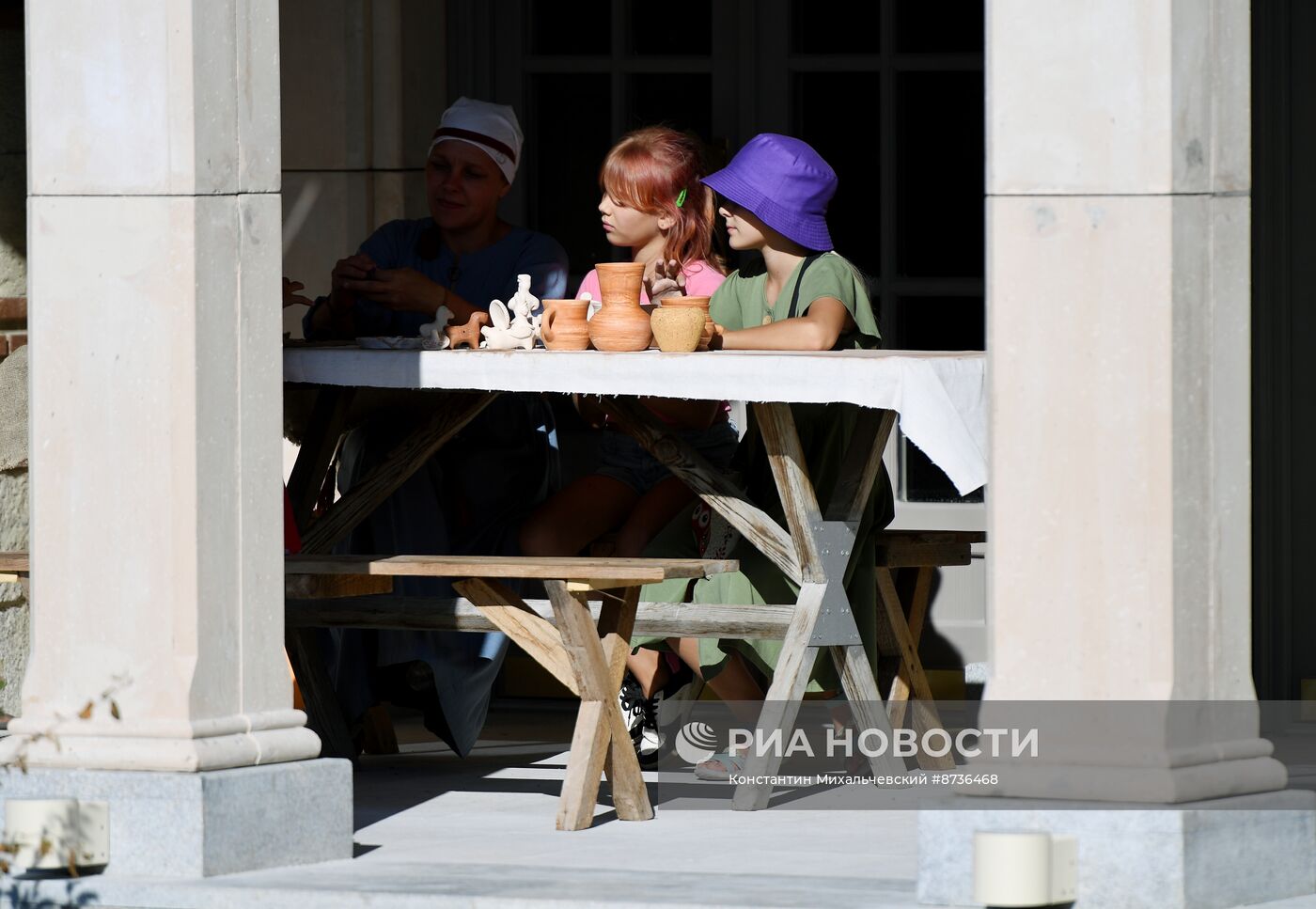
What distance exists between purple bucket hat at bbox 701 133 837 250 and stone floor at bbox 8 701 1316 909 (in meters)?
1.42

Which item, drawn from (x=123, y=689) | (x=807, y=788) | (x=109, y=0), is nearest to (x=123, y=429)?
(x=123, y=689)

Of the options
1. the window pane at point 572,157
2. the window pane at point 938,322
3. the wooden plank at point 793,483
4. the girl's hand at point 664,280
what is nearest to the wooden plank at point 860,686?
the wooden plank at point 793,483

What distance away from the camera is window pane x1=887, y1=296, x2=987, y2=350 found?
782 centimetres

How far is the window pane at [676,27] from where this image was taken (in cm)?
794

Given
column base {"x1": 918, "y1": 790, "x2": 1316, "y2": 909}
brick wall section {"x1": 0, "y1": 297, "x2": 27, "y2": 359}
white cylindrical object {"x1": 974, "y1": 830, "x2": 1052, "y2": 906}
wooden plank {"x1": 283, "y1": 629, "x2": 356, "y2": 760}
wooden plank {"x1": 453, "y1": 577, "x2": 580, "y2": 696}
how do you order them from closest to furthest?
1. white cylindrical object {"x1": 974, "y1": 830, "x2": 1052, "y2": 906}
2. column base {"x1": 918, "y1": 790, "x2": 1316, "y2": 909}
3. wooden plank {"x1": 453, "y1": 577, "x2": 580, "y2": 696}
4. wooden plank {"x1": 283, "y1": 629, "x2": 356, "y2": 760}
5. brick wall section {"x1": 0, "y1": 297, "x2": 27, "y2": 359}

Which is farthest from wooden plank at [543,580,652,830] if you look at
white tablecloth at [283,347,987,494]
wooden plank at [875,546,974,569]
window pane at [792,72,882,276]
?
window pane at [792,72,882,276]

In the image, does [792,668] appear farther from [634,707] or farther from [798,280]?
[798,280]

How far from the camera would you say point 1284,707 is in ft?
24.7

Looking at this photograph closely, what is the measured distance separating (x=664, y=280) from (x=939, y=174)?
166 cm

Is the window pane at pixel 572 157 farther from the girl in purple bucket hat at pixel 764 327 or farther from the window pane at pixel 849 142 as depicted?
the girl in purple bucket hat at pixel 764 327

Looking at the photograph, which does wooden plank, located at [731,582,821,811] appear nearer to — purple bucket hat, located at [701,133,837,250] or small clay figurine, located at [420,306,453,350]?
purple bucket hat, located at [701,133,837,250]

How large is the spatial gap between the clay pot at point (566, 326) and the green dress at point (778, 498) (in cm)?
51

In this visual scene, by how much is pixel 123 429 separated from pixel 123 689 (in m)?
0.51

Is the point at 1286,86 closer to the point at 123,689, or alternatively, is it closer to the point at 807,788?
the point at 807,788
